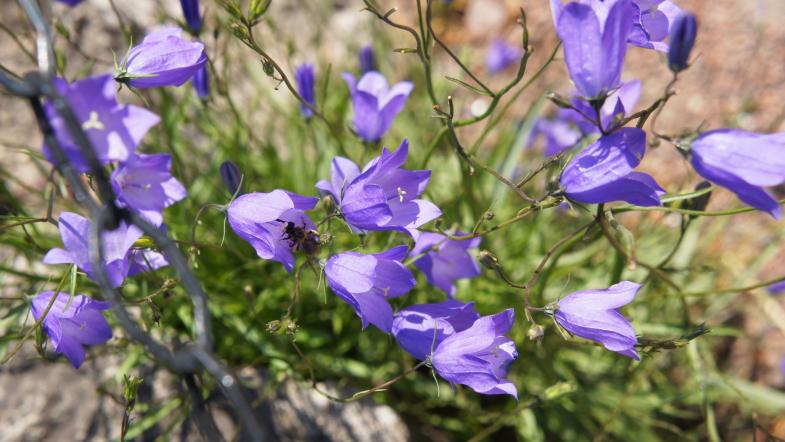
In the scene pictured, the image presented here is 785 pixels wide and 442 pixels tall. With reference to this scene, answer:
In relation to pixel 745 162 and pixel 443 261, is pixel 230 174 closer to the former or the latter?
pixel 443 261

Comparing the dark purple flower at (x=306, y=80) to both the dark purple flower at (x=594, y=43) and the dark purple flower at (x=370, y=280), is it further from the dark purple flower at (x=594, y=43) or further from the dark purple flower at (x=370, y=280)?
the dark purple flower at (x=594, y=43)

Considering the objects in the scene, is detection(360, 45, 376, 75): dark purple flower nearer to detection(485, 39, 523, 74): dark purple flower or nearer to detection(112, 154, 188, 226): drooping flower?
detection(112, 154, 188, 226): drooping flower

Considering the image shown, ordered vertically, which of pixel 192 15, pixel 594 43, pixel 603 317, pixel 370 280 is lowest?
pixel 603 317

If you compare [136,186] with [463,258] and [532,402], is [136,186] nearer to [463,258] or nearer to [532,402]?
[463,258]

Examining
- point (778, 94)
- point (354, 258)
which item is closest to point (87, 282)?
point (354, 258)

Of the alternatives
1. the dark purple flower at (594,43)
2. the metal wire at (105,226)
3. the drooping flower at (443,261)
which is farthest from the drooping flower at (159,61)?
the dark purple flower at (594,43)

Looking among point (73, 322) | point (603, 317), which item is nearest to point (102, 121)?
point (73, 322)
